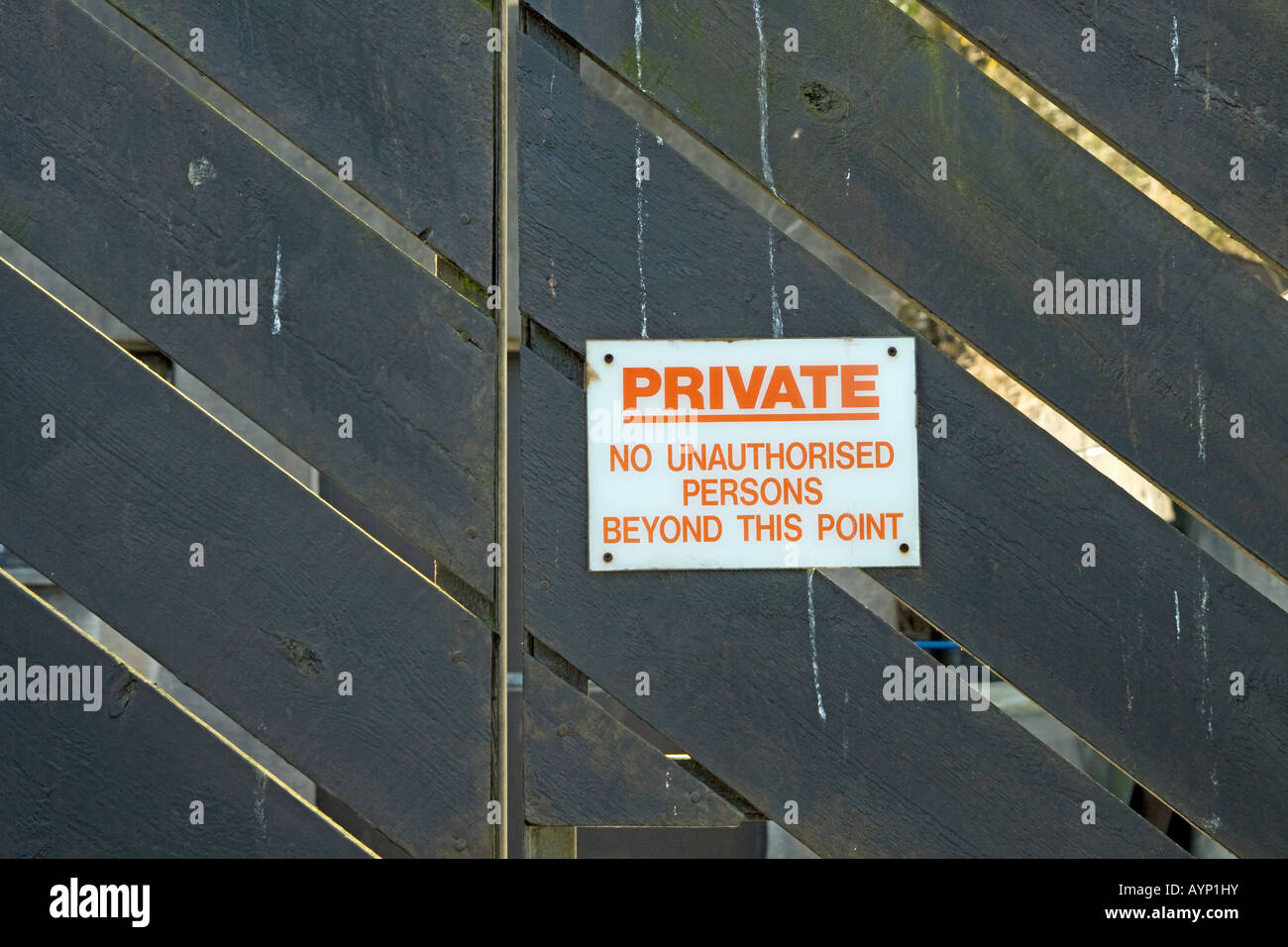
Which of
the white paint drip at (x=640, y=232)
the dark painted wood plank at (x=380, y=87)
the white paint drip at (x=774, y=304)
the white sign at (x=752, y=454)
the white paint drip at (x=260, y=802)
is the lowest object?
the white paint drip at (x=260, y=802)

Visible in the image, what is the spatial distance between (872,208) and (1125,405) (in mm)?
Result: 647

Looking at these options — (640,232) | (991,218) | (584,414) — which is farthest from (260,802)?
(991,218)

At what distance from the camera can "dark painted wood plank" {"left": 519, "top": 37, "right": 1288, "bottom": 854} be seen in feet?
7.86

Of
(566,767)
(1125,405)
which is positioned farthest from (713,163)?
(566,767)

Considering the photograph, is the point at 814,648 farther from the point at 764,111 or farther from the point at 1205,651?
the point at 764,111

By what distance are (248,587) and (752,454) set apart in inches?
41.2

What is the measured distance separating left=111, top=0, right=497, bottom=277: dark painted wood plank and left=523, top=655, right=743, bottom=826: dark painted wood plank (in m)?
0.88

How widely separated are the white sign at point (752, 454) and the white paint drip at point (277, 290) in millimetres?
633

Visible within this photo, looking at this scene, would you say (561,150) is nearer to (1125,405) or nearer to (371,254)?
(371,254)

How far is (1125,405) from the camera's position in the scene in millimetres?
2418

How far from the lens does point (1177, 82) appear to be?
244 cm

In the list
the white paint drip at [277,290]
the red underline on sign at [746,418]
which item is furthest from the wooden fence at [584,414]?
the red underline on sign at [746,418]

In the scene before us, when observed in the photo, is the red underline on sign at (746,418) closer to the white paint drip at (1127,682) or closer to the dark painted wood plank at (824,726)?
the dark painted wood plank at (824,726)

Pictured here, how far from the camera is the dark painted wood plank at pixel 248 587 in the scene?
2398 mm
